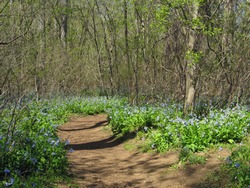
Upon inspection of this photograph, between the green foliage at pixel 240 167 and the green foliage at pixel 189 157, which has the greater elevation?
the green foliage at pixel 240 167

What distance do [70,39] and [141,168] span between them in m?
16.7

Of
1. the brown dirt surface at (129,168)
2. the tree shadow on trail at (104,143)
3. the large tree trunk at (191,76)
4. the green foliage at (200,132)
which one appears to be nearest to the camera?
the brown dirt surface at (129,168)

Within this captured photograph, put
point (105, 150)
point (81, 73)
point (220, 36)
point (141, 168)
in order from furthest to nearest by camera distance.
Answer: point (81, 73), point (220, 36), point (105, 150), point (141, 168)

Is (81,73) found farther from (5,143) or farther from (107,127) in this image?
(5,143)

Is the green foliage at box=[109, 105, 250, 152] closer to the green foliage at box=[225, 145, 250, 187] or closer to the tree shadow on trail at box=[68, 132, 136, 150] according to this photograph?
the tree shadow on trail at box=[68, 132, 136, 150]

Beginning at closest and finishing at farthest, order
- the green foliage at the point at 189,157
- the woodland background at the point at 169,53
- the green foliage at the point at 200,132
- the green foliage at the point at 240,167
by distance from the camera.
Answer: the green foliage at the point at 240,167
the green foliage at the point at 189,157
the green foliage at the point at 200,132
the woodland background at the point at 169,53

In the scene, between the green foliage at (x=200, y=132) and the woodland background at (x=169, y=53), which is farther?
the woodland background at (x=169, y=53)

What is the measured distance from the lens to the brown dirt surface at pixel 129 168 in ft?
18.0

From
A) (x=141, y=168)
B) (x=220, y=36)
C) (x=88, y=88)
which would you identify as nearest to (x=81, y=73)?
(x=88, y=88)

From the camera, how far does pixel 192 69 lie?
8.81m

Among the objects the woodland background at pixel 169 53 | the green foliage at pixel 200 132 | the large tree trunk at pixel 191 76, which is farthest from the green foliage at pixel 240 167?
the large tree trunk at pixel 191 76

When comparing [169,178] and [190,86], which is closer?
[169,178]

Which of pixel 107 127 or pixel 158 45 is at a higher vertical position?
pixel 158 45

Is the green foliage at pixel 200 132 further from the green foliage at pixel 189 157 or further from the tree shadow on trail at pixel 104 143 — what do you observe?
the tree shadow on trail at pixel 104 143
